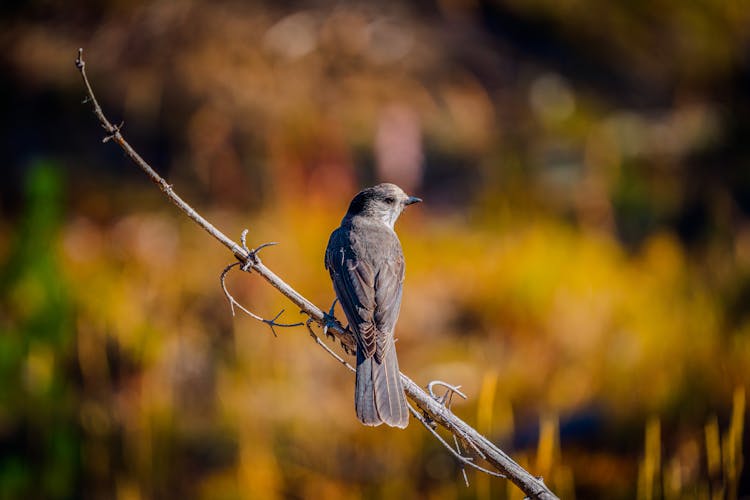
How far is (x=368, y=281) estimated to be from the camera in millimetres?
3348

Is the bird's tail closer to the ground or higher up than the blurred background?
closer to the ground

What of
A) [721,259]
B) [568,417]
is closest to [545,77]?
[721,259]

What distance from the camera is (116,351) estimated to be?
5352mm

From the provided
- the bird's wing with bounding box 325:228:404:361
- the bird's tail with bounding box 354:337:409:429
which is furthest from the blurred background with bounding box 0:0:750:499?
the bird's wing with bounding box 325:228:404:361

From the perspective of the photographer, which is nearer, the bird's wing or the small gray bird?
the small gray bird

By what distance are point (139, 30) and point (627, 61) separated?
224 inches

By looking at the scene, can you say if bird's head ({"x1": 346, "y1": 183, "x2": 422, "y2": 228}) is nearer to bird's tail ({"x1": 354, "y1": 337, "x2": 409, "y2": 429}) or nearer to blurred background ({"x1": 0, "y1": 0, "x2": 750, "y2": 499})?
bird's tail ({"x1": 354, "y1": 337, "x2": 409, "y2": 429})

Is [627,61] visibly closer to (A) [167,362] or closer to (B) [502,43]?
(B) [502,43]

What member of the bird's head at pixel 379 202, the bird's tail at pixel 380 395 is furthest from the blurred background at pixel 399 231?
the bird's head at pixel 379 202

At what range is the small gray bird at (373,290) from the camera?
2.73 meters

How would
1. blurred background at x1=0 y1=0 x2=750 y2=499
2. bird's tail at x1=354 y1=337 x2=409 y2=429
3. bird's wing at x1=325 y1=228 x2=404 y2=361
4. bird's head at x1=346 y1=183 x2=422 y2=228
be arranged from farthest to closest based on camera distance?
blurred background at x1=0 y1=0 x2=750 y2=499
bird's head at x1=346 y1=183 x2=422 y2=228
bird's wing at x1=325 y1=228 x2=404 y2=361
bird's tail at x1=354 y1=337 x2=409 y2=429

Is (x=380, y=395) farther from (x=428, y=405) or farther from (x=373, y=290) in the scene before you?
(x=373, y=290)

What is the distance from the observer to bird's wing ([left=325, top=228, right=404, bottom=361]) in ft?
→ 10.0

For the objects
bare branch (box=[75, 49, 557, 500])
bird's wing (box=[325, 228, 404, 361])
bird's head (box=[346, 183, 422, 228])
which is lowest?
bare branch (box=[75, 49, 557, 500])
